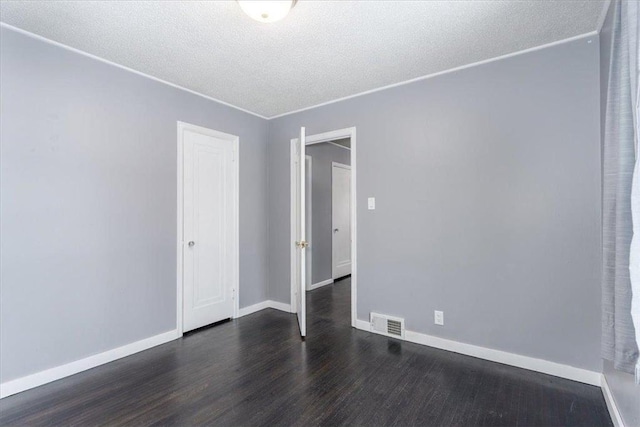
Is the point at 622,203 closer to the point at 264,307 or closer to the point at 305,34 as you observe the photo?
the point at 305,34

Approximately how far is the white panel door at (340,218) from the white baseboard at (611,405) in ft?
12.8

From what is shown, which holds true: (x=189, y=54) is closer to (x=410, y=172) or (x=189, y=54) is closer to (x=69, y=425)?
(x=410, y=172)

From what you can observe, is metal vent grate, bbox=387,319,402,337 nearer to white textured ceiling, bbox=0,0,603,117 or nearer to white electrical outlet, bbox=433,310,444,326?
white electrical outlet, bbox=433,310,444,326

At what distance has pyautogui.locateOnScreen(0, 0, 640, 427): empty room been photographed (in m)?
1.99

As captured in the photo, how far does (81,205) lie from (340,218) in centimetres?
408

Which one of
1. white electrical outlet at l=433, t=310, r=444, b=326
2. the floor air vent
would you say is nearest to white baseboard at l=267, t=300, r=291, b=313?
the floor air vent

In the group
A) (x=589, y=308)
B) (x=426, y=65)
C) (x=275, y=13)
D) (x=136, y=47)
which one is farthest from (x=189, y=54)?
(x=589, y=308)

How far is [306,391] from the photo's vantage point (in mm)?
2234

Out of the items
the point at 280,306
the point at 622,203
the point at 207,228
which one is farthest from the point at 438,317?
the point at 207,228

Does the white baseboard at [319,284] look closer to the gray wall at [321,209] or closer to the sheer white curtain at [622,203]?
the gray wall at [321,209]

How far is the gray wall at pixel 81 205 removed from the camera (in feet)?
7.27

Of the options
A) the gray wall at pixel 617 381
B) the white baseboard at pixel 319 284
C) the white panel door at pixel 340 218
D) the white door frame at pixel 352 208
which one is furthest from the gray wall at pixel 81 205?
the gray wall at pixel 617 381

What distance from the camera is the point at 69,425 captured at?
1896 millimetres

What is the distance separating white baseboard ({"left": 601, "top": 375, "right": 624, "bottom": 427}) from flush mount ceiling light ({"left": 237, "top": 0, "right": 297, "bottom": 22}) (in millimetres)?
3059
